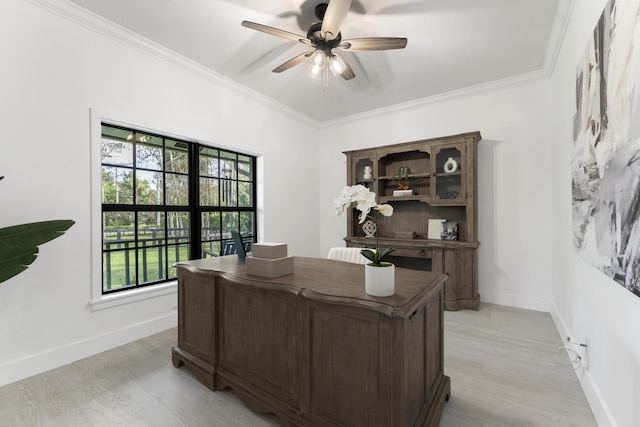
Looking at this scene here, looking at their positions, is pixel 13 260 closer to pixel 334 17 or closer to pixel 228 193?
pixel 228 193

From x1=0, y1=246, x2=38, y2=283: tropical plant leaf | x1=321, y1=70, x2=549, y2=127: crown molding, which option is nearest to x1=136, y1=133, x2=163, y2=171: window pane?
x1=0, y1=246, x2=38, y2=283: tropical plant leaf

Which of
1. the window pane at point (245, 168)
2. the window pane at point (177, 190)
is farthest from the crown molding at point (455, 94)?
the window pane at point (177, 190)

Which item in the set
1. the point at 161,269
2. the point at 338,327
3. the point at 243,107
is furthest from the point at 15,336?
the point at 243,107

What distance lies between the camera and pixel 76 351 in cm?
234

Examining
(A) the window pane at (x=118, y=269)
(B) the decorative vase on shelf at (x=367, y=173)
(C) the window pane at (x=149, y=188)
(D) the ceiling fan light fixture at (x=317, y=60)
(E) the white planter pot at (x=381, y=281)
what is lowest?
(A) the window pane at (x=118, y=269)

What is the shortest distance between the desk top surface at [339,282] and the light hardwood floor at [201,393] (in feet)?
2.67

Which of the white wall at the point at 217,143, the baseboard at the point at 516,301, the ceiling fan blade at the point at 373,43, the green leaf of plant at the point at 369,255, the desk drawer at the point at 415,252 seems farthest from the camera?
the desk drawer at the point at 415,252

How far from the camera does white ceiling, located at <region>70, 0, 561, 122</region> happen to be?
2307mm

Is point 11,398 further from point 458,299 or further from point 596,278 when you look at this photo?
point 458,299

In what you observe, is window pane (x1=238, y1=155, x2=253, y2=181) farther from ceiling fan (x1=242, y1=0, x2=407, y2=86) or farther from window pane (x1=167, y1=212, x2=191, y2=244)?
ceiling fan (x1=242, y1=0, x2=407, y2=86)

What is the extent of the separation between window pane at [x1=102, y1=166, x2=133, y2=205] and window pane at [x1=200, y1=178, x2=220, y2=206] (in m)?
0.76

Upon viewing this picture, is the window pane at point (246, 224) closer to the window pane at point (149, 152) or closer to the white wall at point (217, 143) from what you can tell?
the white wall at point (217, 143)

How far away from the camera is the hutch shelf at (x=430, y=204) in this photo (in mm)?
3475

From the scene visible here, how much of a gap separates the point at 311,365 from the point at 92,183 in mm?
2429
